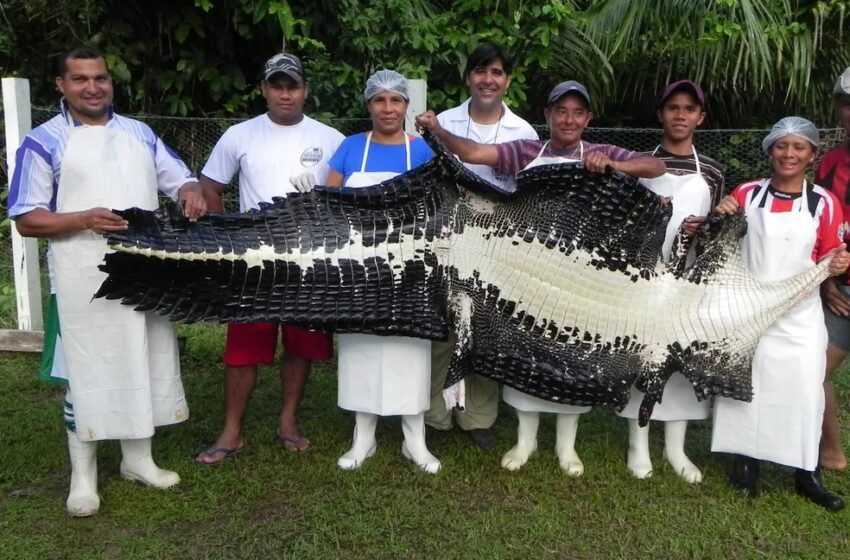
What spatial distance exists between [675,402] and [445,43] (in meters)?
3.90

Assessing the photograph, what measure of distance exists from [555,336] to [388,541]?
1088 millimetres

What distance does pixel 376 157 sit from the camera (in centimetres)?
344

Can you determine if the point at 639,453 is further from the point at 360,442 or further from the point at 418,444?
the point at 360,442

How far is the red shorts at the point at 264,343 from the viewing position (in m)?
3.72

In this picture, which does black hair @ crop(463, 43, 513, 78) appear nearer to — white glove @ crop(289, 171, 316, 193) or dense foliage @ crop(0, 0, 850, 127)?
white glove @ crop(289, 171, 316, 193)

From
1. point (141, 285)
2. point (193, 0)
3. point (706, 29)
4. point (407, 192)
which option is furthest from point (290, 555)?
point (706, 29)

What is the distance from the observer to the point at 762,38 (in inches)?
245

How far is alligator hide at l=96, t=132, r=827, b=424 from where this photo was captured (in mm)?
3186

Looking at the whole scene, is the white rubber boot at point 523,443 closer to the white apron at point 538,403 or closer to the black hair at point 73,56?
the white apron at point 538,403

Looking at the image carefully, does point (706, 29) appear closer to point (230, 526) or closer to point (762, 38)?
point (762, 38)

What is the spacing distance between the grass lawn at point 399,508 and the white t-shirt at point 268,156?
1.31 metres

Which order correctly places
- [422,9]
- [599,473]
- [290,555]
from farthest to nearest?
[422,9]
[599,473]
[290,555]

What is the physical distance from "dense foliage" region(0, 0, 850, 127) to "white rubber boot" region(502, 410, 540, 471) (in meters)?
3.27

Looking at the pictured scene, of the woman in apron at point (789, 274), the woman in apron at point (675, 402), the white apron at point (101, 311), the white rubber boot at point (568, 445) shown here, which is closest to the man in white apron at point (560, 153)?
the white rubber boot at point (568, 445)
